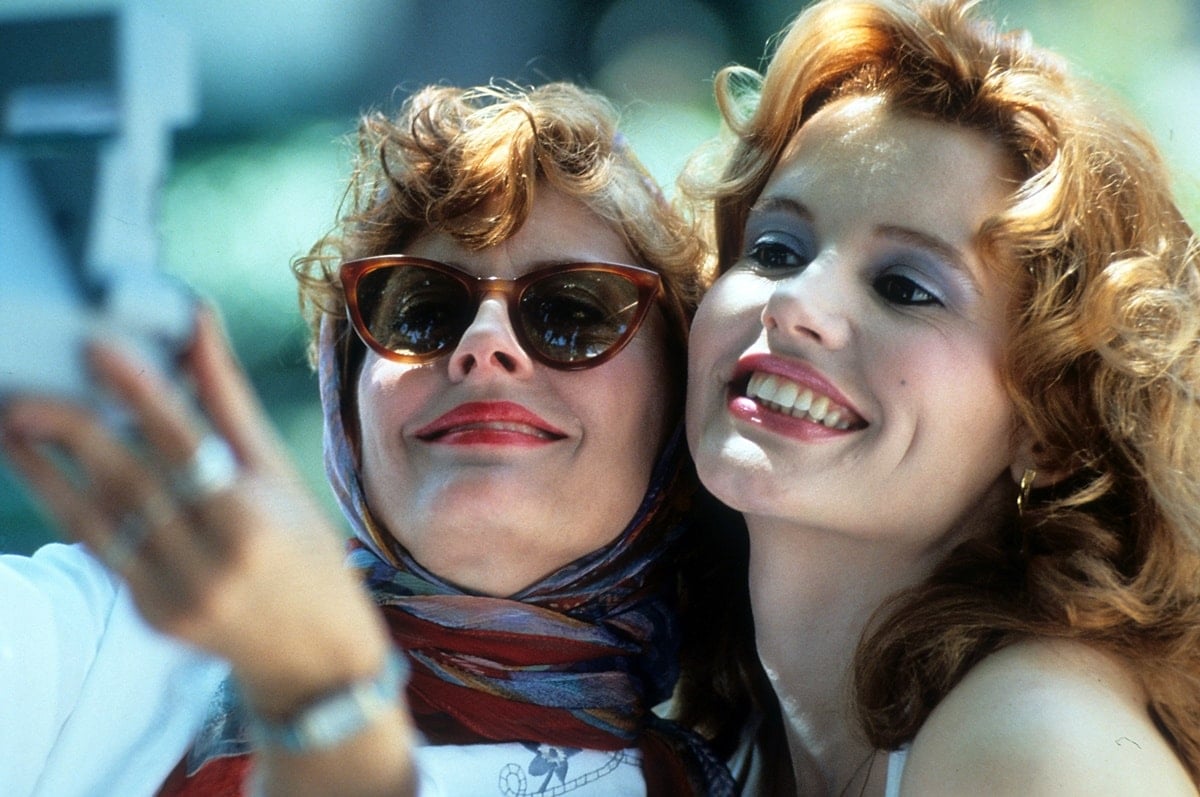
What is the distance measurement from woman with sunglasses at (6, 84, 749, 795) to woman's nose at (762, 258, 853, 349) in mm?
227

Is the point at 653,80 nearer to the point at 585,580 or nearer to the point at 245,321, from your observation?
the point at 585,580

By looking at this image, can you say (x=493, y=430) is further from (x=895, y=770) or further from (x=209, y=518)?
(x=209, y=518)

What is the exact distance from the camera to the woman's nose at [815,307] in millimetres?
1571

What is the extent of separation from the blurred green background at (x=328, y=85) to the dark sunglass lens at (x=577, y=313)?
316 millimetres

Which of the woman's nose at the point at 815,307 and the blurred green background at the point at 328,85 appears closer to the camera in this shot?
the blurred green background at the point at 328,85

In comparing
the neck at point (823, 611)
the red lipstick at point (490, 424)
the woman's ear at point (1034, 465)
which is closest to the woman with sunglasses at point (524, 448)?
the red lipstick at point (490, 424)

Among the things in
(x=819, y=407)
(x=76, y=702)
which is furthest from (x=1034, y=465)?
(x=76, y=702)

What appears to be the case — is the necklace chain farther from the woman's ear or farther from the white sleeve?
the white sleeve

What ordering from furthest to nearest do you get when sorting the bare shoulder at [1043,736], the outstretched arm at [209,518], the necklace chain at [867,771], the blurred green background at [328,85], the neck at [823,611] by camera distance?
the neck at [823,611] < the necklace chain at [867,771] < the bare shoulder at [1043,736] < the blurred green background at [328,85] < the outstretched arm at [209,518]

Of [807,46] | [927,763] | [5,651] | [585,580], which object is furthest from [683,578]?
[5,651]

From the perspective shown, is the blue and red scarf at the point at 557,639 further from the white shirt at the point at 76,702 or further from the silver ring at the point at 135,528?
the silver ring at the point at 135,528

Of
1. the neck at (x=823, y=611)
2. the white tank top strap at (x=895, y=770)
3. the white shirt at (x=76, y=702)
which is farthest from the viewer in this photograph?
the neck at (x=823, y=611)

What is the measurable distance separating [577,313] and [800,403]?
0.35 m

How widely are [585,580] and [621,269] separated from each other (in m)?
0.45
